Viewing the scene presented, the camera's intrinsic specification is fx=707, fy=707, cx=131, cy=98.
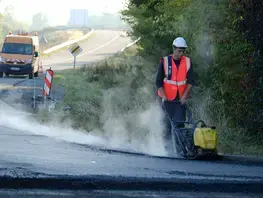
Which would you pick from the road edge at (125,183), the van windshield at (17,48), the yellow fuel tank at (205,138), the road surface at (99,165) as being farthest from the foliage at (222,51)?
the van windshield at (17,48)

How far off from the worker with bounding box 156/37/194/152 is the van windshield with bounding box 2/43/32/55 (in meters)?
27.9

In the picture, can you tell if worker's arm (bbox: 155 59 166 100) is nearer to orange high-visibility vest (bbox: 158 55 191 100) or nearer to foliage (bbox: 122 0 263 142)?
orange high-visibility vest (bbox: 158 55 191 100)

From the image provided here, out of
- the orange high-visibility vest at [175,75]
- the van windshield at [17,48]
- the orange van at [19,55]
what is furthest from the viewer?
the van windshield at [17,48]

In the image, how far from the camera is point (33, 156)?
31.6ft

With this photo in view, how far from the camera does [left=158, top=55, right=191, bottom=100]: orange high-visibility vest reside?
1091 cm

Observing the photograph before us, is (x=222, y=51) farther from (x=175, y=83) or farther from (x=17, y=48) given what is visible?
(x=17, y=48)

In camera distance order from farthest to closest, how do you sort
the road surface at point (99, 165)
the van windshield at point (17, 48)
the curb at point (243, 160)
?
1. the van windshield at point (17, 48)
2. the curb at point (243, 160)
3. the road surface at point (99, 165)

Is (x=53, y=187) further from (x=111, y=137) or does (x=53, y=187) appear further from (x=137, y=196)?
(x=111, y=137)

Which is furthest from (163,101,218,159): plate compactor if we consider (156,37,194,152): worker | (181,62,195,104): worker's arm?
(181,62,195,104): worker's arm

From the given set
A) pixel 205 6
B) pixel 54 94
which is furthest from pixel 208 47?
→ pixel 54 94

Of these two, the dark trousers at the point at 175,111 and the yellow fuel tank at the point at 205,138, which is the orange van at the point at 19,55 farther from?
the yellow fuel tank at the point at 205,138

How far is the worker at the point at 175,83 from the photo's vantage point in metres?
10.9

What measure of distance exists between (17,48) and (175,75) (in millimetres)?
28300

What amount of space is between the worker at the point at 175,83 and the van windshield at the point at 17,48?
27.9m
